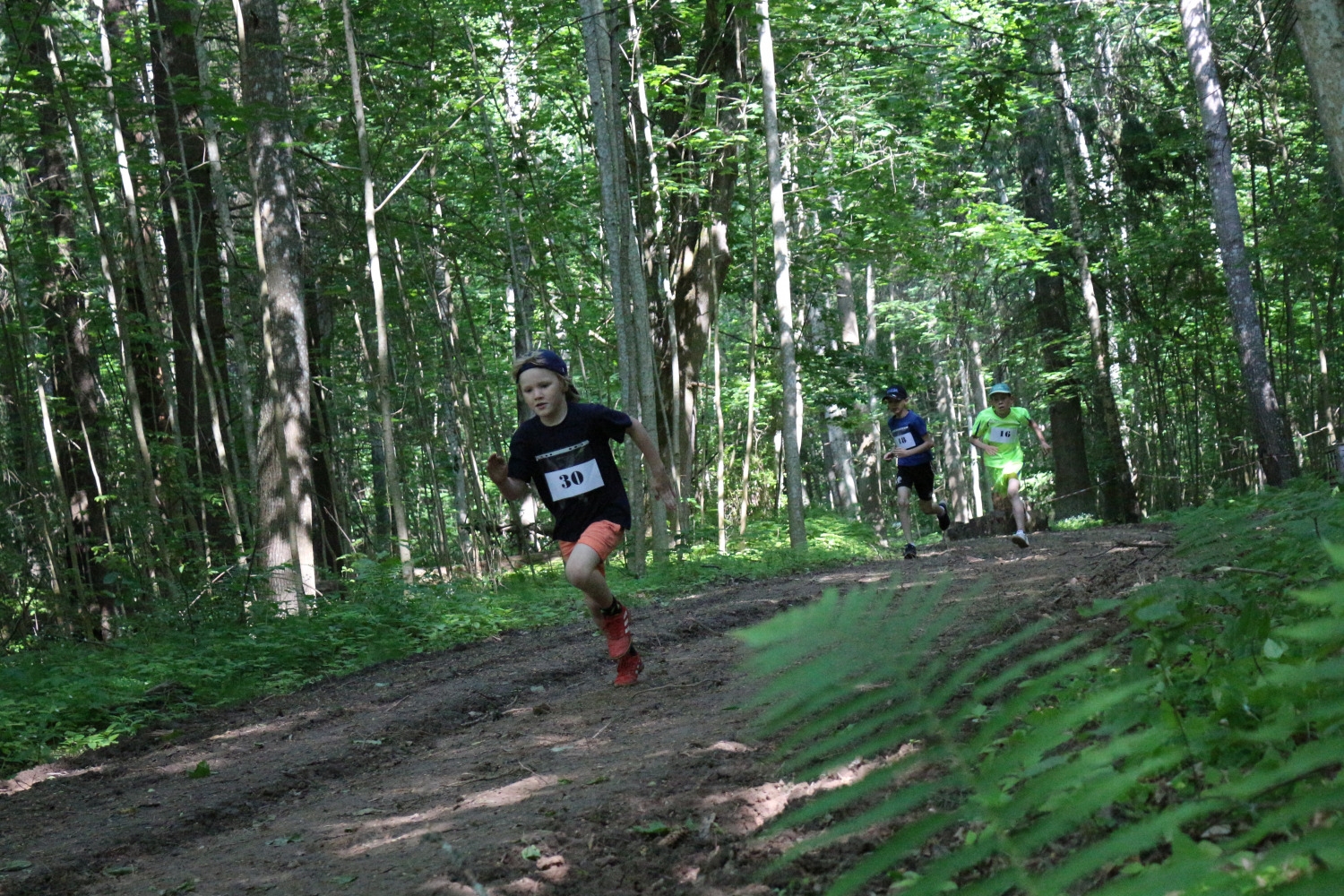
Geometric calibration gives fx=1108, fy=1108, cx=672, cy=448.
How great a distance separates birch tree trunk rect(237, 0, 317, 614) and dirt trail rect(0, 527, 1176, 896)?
4225 millimetres

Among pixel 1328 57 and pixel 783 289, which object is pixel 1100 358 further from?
pixel 1328 57

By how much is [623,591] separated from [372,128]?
31.9ft

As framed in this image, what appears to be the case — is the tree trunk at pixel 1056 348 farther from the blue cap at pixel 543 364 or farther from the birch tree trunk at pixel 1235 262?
the blue cap at pixel 543 364

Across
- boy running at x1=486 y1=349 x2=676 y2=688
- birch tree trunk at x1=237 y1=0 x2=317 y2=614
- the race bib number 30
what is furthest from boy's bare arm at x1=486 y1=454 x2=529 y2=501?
birch tree trunk at x1=237 y1=0 x2=317 y2=614

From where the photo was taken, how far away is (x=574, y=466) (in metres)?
6.57

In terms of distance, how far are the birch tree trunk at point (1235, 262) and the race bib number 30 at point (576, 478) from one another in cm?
1375

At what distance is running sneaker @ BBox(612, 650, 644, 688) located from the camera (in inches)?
260

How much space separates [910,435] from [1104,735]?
10835 mm

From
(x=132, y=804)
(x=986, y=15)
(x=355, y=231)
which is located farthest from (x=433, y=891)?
(x=986, y=15)

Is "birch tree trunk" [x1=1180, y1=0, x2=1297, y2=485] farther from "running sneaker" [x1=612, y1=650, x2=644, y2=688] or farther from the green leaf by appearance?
the green leaf

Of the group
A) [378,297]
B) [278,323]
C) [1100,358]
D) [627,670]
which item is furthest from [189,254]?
[1100,358]

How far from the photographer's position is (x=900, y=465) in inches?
539

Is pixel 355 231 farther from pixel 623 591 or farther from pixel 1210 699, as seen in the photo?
pixel 1210 699

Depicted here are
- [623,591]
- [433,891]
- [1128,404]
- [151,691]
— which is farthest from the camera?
[1128,404]
